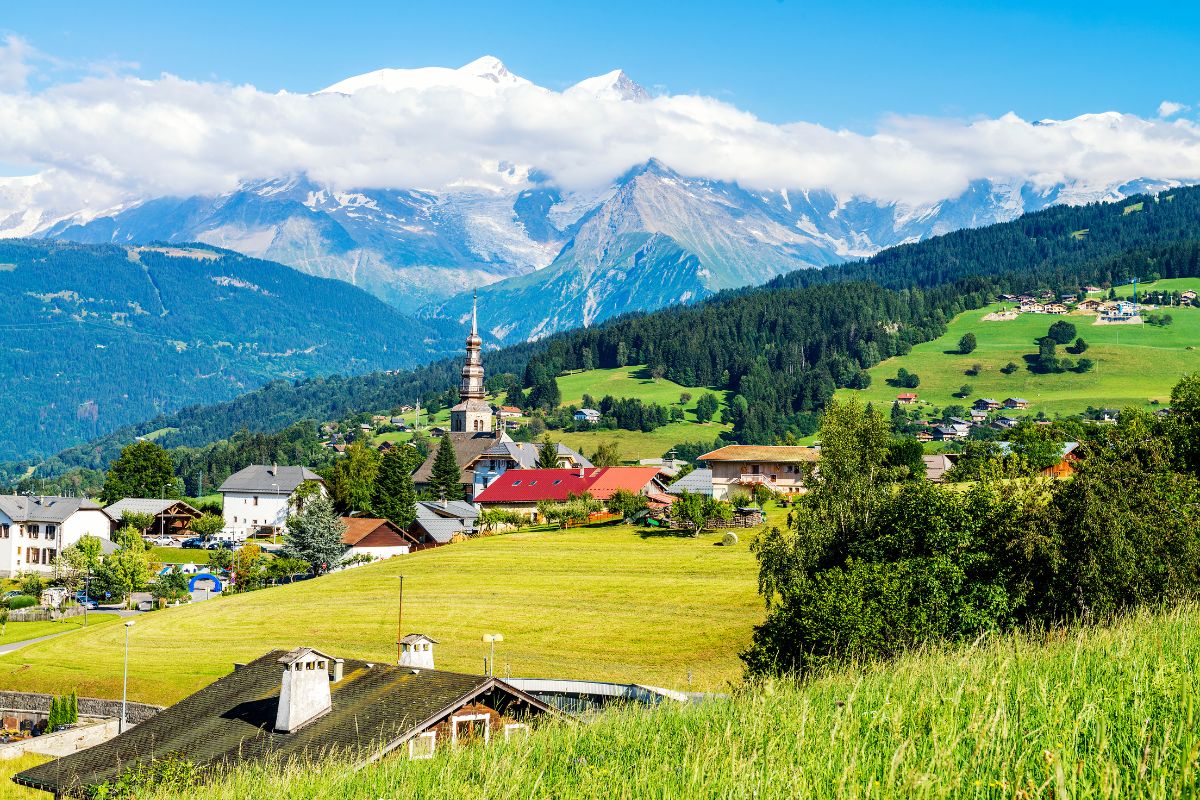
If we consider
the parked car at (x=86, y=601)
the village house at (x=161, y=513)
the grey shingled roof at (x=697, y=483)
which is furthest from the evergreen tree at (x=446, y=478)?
the parked car at (x=86, y=601)

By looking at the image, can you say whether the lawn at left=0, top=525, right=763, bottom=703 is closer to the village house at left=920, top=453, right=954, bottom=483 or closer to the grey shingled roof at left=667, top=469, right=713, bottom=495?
the grey shingled roof at left=667, top=469, right=713, bottom=495

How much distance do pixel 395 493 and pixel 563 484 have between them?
17893mm

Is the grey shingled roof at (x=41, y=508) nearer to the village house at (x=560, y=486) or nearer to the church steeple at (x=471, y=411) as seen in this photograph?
the village house at (x=560, y=486)

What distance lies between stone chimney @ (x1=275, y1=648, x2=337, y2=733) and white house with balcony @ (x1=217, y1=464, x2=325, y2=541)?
98672 millimetres

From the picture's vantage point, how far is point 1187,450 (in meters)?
52.4

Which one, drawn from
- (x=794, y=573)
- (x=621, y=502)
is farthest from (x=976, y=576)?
(x=621, y=502)

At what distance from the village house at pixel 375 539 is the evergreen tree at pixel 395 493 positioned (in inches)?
89.4

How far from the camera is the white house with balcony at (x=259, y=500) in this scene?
127m

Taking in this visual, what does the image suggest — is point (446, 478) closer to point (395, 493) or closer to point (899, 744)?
point (395, 493)

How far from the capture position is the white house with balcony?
127 metres

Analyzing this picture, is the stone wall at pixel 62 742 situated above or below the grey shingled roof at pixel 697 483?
below

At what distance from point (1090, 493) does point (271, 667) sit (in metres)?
24.7

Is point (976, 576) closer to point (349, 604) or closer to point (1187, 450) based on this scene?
point (1187, 450)

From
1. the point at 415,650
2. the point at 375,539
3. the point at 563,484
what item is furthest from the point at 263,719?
the point at 563,484
